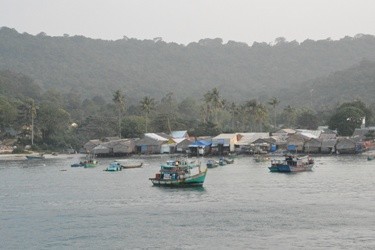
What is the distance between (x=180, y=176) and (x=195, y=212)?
36.6ft

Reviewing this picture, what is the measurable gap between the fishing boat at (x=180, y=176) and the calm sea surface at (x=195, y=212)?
1086mm

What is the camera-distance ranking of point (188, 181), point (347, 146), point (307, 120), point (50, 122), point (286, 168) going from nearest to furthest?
point (188, 181) < point (286, 168) < point (347, 146) < point (50, 122) < point (307, 120)

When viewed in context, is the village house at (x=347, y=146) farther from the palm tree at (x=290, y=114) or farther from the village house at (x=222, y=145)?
the palm tree at (x=290, y=114)

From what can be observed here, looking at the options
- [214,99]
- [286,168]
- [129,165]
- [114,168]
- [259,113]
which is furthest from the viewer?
[259,113]

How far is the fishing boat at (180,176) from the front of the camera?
1852 inches

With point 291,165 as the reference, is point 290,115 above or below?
above

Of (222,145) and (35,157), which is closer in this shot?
(35,157)

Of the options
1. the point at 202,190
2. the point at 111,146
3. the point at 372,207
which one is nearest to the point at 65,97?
the point at 111,146

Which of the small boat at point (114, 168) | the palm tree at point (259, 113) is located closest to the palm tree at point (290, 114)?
the palm tree at point (259, 113)

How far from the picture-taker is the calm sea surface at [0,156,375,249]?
29.2 metres

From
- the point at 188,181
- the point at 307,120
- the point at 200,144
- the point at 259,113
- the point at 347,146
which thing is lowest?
the point at 188,181

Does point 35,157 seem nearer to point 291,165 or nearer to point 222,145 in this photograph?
point 222,145

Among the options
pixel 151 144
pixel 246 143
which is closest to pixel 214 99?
pixel 246 143

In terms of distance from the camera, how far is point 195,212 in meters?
36.1
